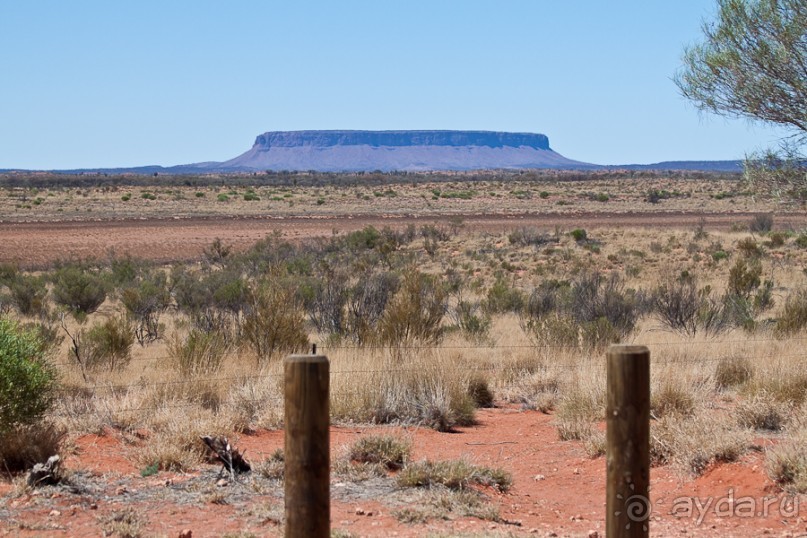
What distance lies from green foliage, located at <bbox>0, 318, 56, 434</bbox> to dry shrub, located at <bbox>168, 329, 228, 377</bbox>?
3265 millimetres

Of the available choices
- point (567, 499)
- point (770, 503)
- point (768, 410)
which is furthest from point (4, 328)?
point (768, 410)

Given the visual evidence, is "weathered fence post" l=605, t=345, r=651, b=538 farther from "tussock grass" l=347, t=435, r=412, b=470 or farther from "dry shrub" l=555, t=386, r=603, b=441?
"dry shrub" l=555, t=386, r=603, b=441

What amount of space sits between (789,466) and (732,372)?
16.6 feet

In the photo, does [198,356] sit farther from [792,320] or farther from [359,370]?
[792,320]

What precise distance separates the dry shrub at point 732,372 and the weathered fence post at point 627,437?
8790 millimetres

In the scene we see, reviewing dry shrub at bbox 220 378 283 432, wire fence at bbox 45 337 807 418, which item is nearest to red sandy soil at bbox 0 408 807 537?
dry shrub at bbox 220 378 283 432

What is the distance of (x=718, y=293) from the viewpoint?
26.9 metres

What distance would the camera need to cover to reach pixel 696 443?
8.38 metres

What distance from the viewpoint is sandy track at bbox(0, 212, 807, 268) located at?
4153 centimetres

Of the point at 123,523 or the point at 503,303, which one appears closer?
the point at 123,523

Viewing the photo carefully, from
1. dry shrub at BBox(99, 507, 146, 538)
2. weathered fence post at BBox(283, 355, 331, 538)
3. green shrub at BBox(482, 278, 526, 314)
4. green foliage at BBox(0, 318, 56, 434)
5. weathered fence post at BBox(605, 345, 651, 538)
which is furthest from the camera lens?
green shrub at BBox(482, 278, 526, 314)

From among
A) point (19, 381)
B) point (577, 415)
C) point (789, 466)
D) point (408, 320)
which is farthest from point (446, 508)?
point (408, 320)

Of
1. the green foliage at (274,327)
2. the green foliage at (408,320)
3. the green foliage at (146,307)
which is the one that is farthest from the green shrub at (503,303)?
the green foliage at (274,327)

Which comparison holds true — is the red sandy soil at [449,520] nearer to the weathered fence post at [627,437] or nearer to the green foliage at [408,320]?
the weathered fence post at [627,437]
